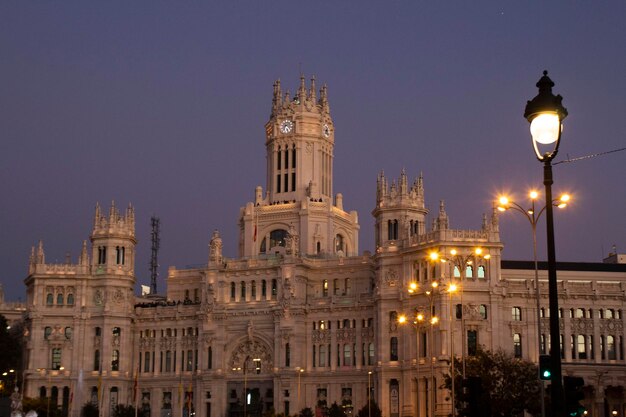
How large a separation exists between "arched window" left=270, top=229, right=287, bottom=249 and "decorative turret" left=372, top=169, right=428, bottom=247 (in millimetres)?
18096

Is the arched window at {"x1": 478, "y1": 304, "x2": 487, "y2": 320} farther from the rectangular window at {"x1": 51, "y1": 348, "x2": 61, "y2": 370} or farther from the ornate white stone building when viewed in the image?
the rectangular window at {"x1": 51, "y1": 348, "x2": 61, "y2": 370}

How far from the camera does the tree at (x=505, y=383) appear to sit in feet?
321

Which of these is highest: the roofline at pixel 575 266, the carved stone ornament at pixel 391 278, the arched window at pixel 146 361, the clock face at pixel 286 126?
the clock face at pixel 286 126

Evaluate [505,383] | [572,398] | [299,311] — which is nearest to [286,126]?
[299,311]

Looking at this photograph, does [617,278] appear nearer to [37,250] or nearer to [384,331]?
[384,331]

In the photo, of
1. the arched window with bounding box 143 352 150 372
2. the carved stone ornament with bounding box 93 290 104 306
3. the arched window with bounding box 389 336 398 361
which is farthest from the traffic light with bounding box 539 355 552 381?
the arched window with bounding box 143 352 150 372

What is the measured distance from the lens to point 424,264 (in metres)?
132

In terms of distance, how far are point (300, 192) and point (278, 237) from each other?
757cm

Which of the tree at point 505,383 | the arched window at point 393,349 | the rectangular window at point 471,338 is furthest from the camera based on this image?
the arched window at point 393,349

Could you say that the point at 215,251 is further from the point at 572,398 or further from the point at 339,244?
the point at 572,398

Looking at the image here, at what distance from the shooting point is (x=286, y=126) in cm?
16125

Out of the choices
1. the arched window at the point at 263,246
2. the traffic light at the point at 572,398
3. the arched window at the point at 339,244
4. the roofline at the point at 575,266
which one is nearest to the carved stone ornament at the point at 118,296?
the arched window at the point at 263,246

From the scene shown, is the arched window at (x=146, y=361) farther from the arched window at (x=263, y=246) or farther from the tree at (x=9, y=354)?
the arched window at (x=263, y=246)

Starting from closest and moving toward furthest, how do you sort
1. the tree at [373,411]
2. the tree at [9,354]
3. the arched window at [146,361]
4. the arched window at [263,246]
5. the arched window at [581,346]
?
the tree at [373,411] → the arched window at [581,346] → the tree at [9,354] → the arched window at [146,361] → the arched window at [263,246]
